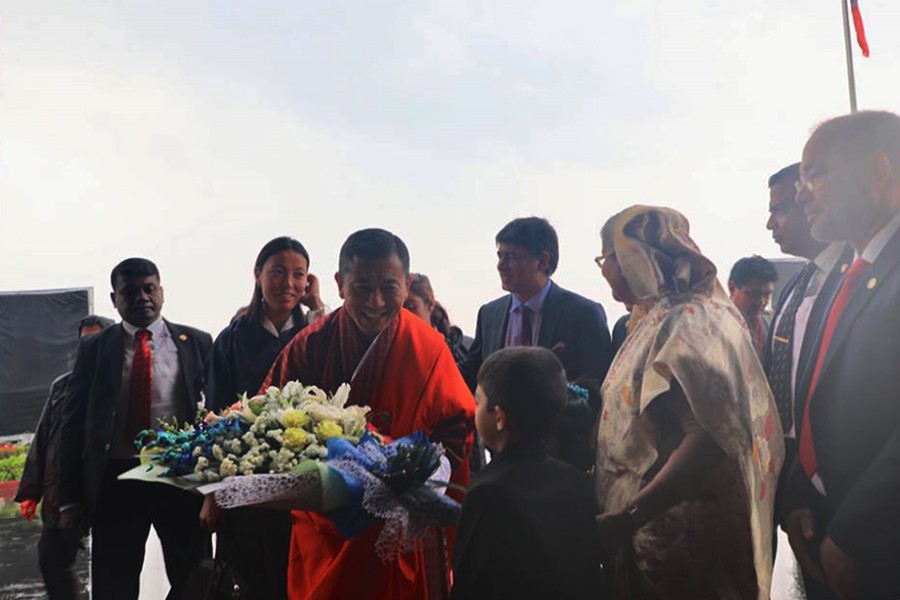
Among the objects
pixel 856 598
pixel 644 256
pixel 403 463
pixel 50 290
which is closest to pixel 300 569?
pixel 403 463

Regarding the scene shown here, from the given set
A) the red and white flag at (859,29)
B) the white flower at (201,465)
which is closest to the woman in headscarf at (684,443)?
the white flower at (201,465)

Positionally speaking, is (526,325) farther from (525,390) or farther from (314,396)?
(525,390)

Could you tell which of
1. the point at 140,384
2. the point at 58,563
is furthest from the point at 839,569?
the point at 58,563

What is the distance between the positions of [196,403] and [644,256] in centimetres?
337

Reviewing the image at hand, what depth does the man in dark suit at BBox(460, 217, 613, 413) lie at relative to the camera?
459 centimetres

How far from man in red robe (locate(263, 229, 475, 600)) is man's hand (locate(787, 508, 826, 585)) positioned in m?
1.31

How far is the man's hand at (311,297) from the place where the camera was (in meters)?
5.27

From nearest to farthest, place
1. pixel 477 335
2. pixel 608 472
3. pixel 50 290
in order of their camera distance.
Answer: pixel 608 472 < pixel 477 335 < pixel 50 290

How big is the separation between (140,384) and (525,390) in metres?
3.27

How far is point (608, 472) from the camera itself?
287 centimetres

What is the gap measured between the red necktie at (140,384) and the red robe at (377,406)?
167 centimetres

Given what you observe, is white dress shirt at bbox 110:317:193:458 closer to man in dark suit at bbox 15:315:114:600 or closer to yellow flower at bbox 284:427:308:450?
man in dark suit at bbox 15:315:114:600

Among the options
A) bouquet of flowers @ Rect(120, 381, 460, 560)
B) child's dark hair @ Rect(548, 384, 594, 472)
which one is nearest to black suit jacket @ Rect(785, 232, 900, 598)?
child's dark hair @ Rect(548, 384, 594, 472)

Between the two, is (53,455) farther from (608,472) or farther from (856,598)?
(856,598)
